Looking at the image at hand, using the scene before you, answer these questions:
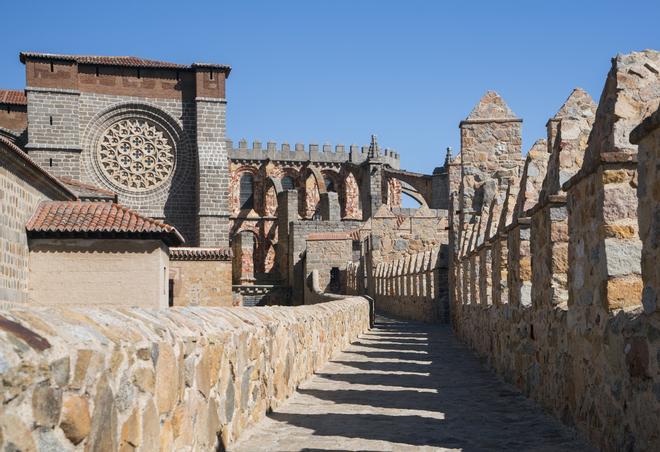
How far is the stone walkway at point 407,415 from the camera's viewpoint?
544cm

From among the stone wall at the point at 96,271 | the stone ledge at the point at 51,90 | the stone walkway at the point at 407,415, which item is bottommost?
the stone walkway at the point at 407,415

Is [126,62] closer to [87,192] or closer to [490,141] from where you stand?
[87,192]

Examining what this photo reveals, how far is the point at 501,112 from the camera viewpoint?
734 inches

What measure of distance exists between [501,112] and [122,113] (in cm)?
2640

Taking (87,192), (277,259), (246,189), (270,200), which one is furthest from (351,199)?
(87,192)

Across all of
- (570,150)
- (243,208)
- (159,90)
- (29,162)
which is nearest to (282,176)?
(243,208)

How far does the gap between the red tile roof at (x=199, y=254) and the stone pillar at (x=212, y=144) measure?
7.62 metres

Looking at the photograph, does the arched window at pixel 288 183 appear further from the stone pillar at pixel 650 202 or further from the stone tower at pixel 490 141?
the stone pillar at pixel 650 202

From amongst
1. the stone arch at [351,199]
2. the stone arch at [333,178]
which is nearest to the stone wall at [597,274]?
the stone arch at [351,199]

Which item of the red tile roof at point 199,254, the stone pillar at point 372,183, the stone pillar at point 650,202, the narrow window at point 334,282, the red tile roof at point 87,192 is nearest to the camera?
the stone pillar at point 650,202

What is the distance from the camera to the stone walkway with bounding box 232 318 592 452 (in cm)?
544

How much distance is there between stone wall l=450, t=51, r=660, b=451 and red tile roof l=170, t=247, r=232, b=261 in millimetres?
23514

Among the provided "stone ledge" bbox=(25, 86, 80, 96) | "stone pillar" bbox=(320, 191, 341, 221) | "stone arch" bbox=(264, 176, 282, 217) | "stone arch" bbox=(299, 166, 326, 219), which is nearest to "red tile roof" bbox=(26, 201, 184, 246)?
"stone ledge" bbox=(25, 86, 80, 96)

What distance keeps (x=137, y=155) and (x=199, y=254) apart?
452 inches
